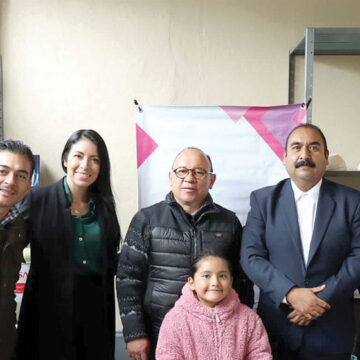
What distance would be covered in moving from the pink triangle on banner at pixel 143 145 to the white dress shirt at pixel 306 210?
0.96m

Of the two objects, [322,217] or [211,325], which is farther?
A: [322,217]

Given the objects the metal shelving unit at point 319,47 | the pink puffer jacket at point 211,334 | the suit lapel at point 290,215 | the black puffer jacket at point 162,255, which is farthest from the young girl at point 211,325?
the metal shelving unit at point 319,47

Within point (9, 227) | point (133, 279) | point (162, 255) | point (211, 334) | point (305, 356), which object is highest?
point (9, 227)

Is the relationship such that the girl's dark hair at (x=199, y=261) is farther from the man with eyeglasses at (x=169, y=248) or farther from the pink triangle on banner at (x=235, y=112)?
the pink triangle on banner at (x=235, y=112)

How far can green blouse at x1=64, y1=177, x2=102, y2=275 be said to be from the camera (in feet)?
5.72

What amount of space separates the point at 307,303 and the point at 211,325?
15.1 inches

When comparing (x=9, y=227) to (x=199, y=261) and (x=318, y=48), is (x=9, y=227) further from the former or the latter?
(x=318, y=48)

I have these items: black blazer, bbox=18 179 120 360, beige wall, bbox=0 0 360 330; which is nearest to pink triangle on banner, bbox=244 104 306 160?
beige wall, bbox=0 0 360 330

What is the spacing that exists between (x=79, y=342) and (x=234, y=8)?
2.29 metres

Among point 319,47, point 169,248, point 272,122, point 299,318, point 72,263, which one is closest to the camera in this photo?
point 299,318

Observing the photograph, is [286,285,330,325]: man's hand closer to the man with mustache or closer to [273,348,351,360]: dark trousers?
[273,348,351,360]: dark trousers

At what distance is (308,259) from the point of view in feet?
5.00

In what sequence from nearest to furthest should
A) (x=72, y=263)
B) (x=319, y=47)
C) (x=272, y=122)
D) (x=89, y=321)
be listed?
(x=72, y=263), (x=89, y=321), (x=272, y=122), (x=319, y=47)

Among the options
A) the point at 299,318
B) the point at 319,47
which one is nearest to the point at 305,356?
the point at 299,318
